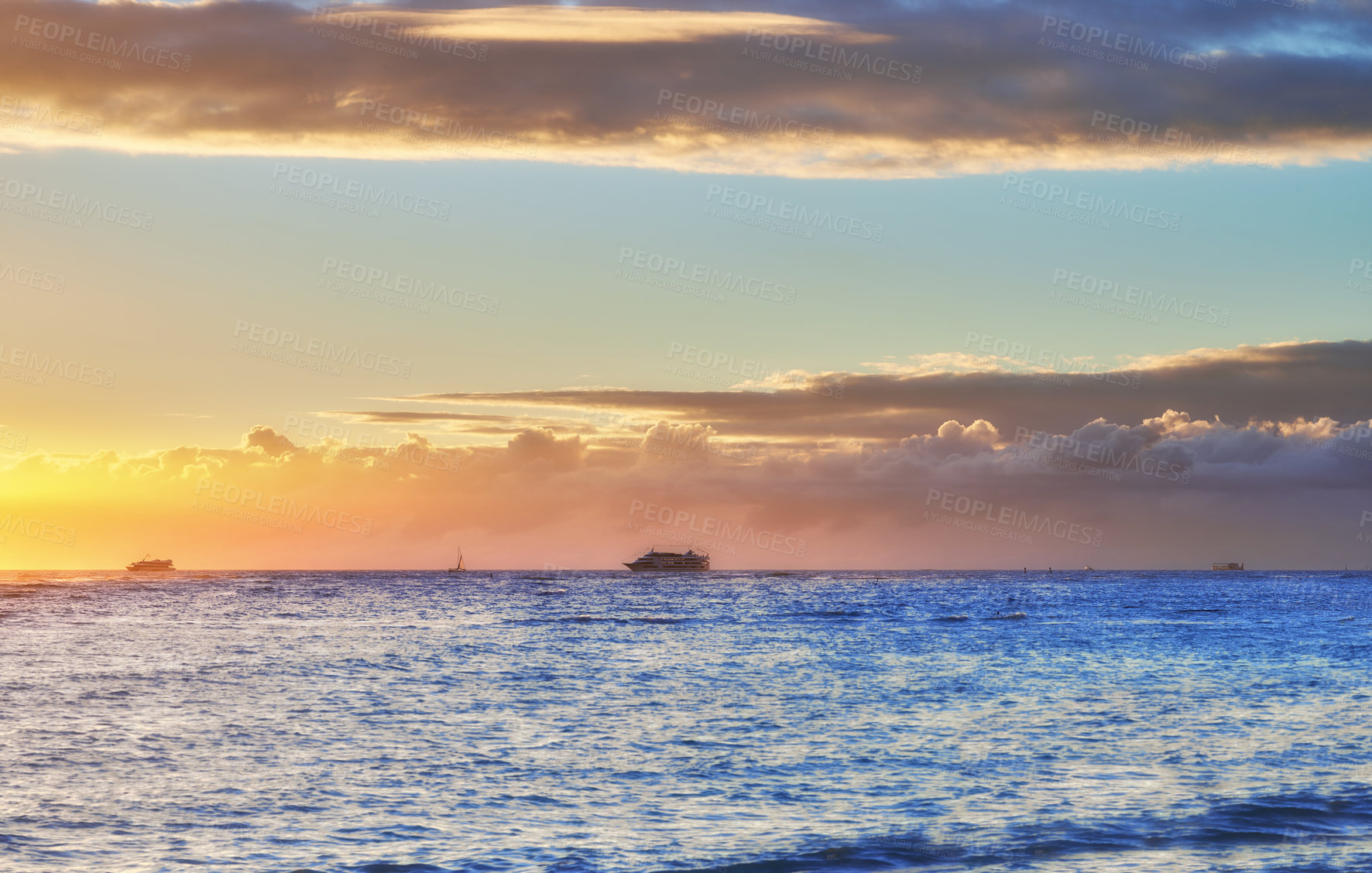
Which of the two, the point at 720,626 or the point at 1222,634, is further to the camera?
the point at 720,626

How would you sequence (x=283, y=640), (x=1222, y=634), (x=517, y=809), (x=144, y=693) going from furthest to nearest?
(x=1222, y=634) → (x=283, y=640) → (x=144, y=693) → (x=517, y=809)

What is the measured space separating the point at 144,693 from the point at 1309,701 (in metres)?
59.8

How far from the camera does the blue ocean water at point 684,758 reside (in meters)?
28.0

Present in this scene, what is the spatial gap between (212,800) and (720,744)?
18414 millimetres

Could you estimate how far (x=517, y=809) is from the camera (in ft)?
106

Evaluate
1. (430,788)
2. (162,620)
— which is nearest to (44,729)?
(430,788)

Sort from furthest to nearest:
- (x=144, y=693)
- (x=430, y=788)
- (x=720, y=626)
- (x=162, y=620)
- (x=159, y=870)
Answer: (x=162, y=620), (x=720, y=626), (x=144, y=693), (x=430, y=788), (x=159, y=870)

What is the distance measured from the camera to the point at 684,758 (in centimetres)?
3984

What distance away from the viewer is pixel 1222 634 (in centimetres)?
10050

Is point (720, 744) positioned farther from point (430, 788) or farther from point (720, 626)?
point (720, 626)

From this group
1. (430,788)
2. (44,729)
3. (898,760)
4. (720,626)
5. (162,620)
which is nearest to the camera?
(430,788)

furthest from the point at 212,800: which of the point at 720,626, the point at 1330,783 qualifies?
the point at 720,626

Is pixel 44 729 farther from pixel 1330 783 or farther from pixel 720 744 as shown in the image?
pixel 1330 783

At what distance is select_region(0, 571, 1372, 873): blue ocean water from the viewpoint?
1104 inches
